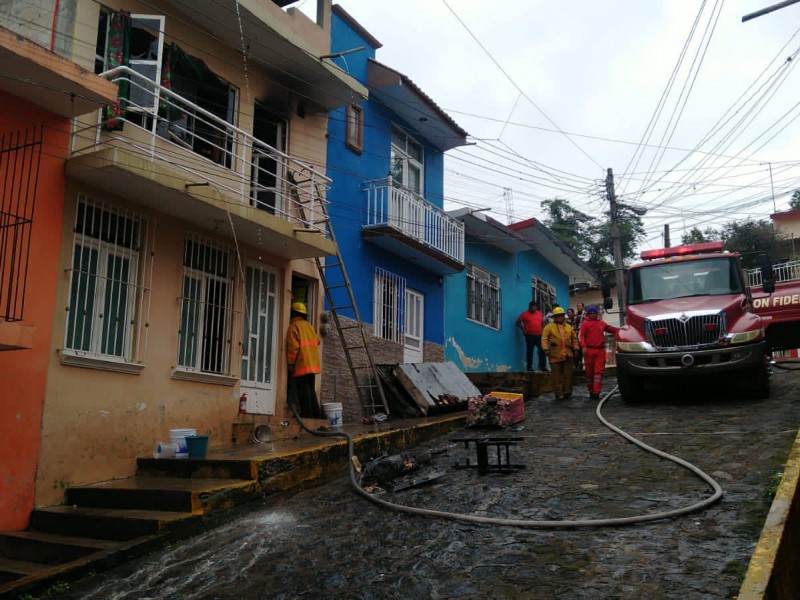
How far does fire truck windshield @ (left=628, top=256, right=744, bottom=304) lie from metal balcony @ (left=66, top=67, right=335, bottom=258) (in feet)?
18.1

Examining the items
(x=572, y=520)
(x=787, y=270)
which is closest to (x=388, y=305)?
(x=572, y=520)

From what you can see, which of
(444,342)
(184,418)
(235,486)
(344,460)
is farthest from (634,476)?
(444,342)

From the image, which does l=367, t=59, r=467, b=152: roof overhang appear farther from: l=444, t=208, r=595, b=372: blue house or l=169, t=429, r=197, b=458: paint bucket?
l=169, t=429, r=197, b=458: paint bucket

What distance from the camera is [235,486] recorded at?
6.99 meters

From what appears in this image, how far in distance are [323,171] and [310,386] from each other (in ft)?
13.1

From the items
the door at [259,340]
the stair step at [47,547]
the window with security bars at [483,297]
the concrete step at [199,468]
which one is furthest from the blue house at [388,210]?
the stair step at [47,547]

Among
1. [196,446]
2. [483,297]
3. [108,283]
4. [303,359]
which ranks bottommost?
[196,446]

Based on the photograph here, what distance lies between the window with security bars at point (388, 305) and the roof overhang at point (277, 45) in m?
3.66

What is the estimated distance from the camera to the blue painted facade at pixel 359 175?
13031 millimetres

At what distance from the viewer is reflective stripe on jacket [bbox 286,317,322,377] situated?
35.9 ft

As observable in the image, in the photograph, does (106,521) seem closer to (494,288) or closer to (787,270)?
(494,288)

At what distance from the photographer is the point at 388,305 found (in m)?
14.4

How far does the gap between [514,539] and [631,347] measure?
6.60 metres

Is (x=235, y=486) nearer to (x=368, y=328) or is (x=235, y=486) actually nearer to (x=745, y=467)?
(x=745, y=467)
